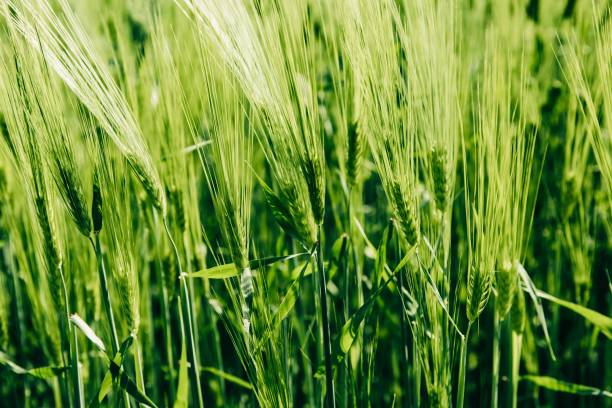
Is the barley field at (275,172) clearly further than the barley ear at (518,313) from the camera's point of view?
No

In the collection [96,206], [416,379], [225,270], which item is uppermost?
[96,206]

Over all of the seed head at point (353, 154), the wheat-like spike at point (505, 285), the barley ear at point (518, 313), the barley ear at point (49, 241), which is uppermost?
the seed head at point (353, 154)

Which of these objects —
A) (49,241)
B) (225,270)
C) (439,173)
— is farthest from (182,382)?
(439,173)

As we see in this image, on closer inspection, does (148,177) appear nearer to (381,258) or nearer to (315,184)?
(315,184)

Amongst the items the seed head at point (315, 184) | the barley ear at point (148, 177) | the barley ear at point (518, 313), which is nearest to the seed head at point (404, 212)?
the seed head at point (315, 184)

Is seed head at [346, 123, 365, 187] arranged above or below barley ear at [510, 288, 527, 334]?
above

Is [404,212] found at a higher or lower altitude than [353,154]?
lower

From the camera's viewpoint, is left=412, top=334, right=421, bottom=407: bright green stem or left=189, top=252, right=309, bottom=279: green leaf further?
left=412, top=334, right=421, bottom=407: bright green stem

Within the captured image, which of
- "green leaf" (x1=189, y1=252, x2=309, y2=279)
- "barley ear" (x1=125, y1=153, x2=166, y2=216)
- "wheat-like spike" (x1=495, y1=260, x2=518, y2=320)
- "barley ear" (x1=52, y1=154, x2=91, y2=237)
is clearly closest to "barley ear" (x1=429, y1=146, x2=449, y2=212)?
"wheat-like spike" (x1=495, y1=260, x2=518, y2=320)

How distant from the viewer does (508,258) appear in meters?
0.91

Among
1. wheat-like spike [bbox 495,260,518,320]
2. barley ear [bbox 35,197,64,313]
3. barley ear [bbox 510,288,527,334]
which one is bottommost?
barley ear [bbox 510,288,527,334]

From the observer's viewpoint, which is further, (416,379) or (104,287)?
(416,379)

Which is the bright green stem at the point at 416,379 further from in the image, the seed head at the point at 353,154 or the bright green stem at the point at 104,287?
the bright green stem at the point at 104,287

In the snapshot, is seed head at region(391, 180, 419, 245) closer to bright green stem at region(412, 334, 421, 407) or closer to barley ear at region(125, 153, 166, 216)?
bright green stem at region(412, 334, 421, 407)
